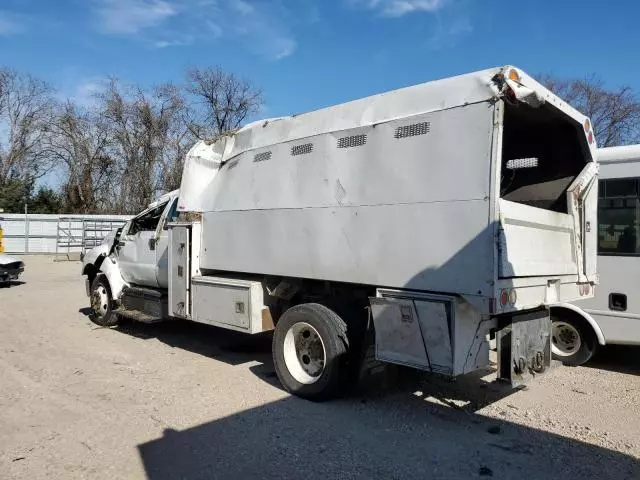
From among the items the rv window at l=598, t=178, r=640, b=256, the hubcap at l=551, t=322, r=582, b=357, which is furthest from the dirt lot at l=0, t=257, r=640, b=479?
the rv window at l=598, t=178, r=640, b=256

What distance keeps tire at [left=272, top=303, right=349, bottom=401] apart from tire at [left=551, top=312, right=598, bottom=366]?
3354 millimetres

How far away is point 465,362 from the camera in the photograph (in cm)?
449

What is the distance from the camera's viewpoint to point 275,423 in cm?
498

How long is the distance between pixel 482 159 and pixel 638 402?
3525 mm

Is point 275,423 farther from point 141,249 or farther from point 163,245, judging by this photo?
point 141,249

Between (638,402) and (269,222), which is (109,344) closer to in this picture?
(269,222)

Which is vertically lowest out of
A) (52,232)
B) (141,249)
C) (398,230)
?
(141,249)

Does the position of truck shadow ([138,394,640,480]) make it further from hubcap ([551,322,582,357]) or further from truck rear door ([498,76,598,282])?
hubcap ([551,322,582,357])

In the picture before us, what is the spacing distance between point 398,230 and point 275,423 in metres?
2.14

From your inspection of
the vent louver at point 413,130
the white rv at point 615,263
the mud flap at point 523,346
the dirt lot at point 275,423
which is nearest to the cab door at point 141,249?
the dirt lot at point 275,423

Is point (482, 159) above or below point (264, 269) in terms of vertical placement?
above

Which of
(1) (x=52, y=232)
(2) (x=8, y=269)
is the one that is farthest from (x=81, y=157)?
(2) (x=8, y=269)

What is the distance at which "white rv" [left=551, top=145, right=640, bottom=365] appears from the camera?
6.59 m

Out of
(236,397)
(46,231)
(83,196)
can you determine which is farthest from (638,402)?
(83,196)
